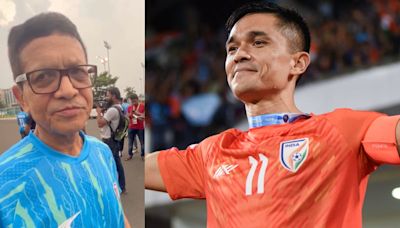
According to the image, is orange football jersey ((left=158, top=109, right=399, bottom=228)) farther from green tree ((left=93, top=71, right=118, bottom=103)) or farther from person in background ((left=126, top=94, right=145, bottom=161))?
green tree ((left=93, top=71, right=118, bottom=103))

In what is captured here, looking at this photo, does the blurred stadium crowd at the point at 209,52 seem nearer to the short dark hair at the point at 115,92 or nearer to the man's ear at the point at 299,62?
the man's ear at the point at 299,62

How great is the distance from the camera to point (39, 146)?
3.52 feet

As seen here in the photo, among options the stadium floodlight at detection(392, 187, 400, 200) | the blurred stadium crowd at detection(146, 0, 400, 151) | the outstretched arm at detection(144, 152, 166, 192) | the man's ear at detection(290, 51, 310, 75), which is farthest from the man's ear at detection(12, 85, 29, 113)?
the stadium floodlight at detection(392, 187, 400, 200)

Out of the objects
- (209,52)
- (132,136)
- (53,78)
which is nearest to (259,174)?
(132,136)

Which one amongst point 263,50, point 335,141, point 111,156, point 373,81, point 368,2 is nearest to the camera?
point 111,156

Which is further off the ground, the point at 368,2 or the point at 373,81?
the point at 368,2

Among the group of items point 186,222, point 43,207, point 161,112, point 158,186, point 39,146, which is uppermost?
point 39,146

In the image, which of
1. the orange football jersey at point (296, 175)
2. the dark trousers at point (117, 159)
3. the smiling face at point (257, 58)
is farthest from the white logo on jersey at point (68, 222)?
the smiling face at point (257, 58)

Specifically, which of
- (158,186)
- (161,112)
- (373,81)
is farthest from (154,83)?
(158,186)

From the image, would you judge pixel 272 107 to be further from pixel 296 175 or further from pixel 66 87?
pixel 66 87

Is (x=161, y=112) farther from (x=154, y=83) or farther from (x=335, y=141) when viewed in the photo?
(x=335, y=141)

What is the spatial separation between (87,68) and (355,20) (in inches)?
144

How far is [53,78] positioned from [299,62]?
0.82 m

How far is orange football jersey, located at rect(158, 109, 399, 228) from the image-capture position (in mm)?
1396
